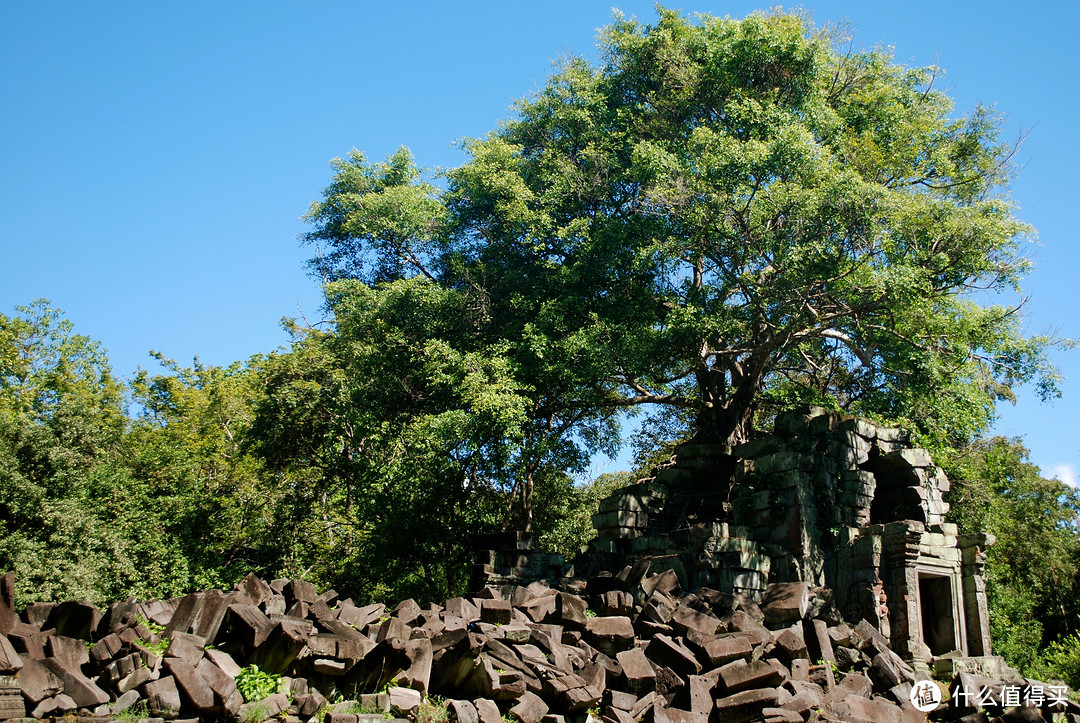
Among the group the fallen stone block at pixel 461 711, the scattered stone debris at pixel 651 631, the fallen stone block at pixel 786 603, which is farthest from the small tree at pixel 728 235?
the fallen stone block at pixel 461 711

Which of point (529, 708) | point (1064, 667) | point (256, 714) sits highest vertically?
point (1064, 667)

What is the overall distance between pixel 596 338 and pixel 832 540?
516cm

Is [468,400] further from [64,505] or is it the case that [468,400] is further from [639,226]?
[64,505]

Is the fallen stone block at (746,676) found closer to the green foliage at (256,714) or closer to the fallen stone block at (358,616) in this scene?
the fallen stone block at (358,616)

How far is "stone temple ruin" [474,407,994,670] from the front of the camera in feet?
38.0

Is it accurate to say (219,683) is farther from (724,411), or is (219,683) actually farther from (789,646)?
(724,411)

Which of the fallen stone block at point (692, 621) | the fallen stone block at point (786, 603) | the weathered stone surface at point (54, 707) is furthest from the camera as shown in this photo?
the fallen stone block at point (786, 603)

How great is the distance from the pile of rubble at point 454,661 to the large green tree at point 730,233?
499cm

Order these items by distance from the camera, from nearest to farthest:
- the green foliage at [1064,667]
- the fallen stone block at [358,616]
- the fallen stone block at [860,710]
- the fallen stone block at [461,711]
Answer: the fallen stone block at [461,711] < the fallen stone block at [358,616] < the fallen stone block at [860,710] < the green foliage at [1064,667]

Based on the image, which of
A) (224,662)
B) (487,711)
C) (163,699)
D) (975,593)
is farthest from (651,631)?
(975,593)

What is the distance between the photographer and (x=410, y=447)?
51.6 feet

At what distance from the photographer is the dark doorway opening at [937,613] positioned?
12.1 meters

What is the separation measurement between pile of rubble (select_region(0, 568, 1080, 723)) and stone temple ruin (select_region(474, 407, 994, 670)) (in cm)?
156

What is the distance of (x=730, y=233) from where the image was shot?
12867mm
